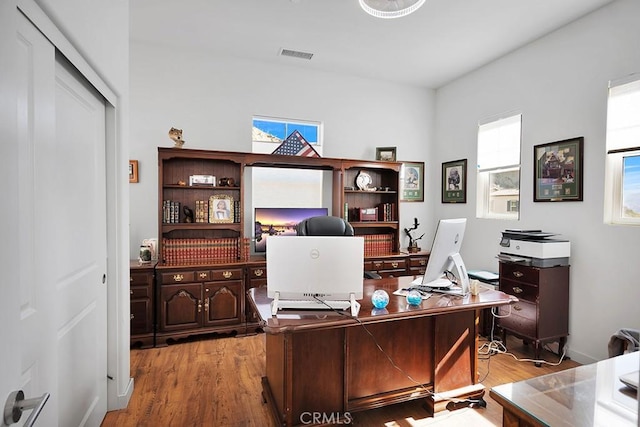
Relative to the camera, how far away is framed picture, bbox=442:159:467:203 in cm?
426

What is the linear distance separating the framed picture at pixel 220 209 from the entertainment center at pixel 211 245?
0.04 ft

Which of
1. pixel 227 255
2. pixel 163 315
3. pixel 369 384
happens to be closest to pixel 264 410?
pixel 369 384

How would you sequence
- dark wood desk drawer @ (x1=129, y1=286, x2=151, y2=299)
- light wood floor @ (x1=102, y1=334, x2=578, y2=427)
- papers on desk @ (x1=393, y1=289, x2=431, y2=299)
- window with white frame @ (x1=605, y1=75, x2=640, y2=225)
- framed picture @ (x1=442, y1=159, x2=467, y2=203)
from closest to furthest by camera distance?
light wood floor @ (x1=102, y1=334, x2=578, y2=427), papers on desk @ (x1=393, y1=289, x2=431, y2=299), window with white frame @ (x1=605, y1=75, x2=640, y2=225), dark wood desk drawer @ (x1=129, y1=286, x2=151, y2=299), framed picture @ (x1=442, y1=159, x2=467, y2=203)

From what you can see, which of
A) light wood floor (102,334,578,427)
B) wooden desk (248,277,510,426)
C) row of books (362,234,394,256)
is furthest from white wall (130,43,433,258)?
wooden desk (248,277,510,426)

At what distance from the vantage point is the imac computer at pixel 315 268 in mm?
1720

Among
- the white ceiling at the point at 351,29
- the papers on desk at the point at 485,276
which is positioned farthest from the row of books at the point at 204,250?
the papers on desk at the point at 485,276

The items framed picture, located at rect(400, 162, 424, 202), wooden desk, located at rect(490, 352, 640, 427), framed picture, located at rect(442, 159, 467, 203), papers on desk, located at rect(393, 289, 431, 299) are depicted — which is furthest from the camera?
framed picture, located at rect(400, 162, 424, 202)

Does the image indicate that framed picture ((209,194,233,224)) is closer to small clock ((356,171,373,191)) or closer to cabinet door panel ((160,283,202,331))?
cabinet door panel ((160,283,202,331))

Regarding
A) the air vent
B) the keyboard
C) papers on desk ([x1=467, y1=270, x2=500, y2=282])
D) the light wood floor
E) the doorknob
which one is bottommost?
the light wood floor

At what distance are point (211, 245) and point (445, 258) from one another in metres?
2.50

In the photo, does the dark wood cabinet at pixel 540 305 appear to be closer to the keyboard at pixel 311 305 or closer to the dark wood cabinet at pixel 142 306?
the keyboard at pixel 311 305

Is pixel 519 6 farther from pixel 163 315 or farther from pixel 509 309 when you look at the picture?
pixel 163 315

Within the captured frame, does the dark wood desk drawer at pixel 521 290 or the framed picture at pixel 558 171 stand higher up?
the framed picture at pixel 558 171

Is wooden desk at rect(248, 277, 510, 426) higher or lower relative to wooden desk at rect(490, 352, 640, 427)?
lower
